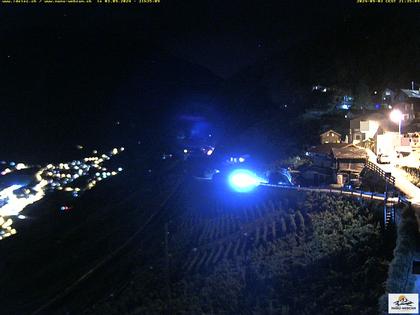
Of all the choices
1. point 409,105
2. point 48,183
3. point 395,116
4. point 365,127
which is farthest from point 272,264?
point 48,183

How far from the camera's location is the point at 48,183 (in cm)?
3944

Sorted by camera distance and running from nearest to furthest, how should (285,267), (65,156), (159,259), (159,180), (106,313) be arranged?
(285,267), (106,313), (159,259), (159,180), (65,156)

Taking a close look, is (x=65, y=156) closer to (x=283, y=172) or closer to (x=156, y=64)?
(x=283, y=172)

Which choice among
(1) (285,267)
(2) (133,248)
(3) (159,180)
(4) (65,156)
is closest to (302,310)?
(1) (285,267)

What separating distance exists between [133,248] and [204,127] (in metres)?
48.8

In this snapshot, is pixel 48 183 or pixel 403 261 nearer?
pixel 403 261

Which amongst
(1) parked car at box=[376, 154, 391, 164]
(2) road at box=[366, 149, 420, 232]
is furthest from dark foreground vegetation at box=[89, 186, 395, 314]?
(1) parked car at box=[376, 154, 391, 164]

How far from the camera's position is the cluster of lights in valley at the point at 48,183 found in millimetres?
29641

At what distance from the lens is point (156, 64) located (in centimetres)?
→ 14212

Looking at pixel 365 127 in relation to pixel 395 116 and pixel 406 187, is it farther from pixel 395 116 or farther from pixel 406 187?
pixel 406 187

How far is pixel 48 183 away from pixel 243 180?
26.4 meters

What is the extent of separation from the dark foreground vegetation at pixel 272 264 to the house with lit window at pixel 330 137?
9027 millimetres

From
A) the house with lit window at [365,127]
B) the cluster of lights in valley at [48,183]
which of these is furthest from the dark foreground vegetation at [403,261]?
the cluster of lights in valley at [48,183]

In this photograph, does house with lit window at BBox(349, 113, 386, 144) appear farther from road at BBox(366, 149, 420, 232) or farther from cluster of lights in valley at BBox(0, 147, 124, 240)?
cluster of lights in valley at BBox(0, 147, 124, 240)
